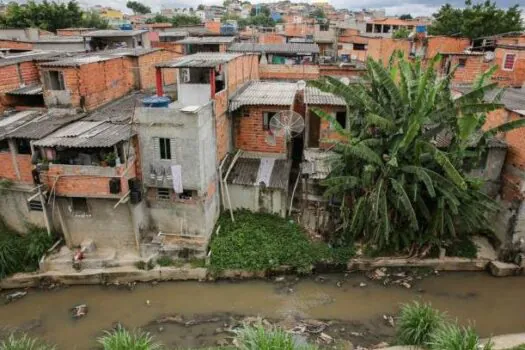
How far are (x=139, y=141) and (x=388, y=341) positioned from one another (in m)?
9.58

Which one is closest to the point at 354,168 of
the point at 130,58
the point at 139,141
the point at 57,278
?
the point at 139,141

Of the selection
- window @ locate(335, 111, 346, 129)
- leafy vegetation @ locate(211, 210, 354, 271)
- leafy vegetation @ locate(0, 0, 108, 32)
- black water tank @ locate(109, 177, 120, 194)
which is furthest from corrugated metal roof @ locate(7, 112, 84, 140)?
leafy vegetation @ locate(0, 0, 108, 32)

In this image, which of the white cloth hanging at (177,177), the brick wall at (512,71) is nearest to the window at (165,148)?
the white cloth hanging at (177,177)

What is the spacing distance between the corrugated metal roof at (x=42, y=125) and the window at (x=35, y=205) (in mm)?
2340

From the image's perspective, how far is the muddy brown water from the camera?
35.9ft

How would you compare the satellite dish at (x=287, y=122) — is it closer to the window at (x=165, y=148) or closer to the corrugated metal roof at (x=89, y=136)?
the window at (x=165, y=148)

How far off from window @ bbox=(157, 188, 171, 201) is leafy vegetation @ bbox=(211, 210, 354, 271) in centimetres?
227

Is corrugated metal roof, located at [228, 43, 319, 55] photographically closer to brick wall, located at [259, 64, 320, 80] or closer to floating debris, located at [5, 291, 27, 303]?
brick wall, located at [259, 64, 320, 80]

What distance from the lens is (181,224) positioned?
1319 centimetres

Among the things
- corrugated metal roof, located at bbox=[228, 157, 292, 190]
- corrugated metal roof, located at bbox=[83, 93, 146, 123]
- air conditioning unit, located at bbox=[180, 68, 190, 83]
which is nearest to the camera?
corrugated metal roof, located at bbox=[83, 93, 146, 123]

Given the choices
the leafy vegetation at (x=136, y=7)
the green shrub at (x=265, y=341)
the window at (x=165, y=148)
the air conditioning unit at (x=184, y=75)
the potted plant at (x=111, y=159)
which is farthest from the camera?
the leafy vegetation at (x=136, y=7)

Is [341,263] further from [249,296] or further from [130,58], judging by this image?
[130,58]

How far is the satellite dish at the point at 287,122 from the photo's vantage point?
14.2 meters

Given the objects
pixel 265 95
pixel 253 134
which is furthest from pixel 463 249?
pixel 265 95
